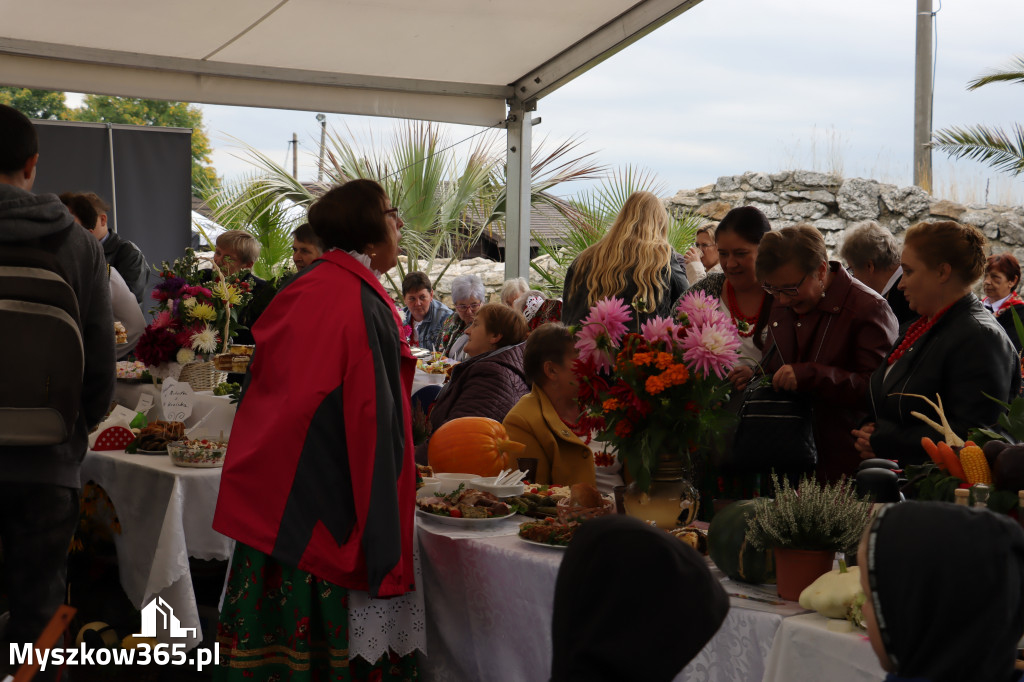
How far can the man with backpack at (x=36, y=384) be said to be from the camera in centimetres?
239

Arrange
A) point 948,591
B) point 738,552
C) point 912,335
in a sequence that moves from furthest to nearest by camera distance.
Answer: point 912,335 → point 738,552 → point 948,591

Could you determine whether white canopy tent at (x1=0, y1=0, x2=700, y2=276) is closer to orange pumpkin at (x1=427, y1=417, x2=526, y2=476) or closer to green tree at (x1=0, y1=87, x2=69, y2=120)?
orange pumpkin at (x1=427, y1=417, x2=526, y2=476)

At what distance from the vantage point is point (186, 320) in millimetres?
4000

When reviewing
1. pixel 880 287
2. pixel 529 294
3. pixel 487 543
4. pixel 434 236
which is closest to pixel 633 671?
pixel 487 543

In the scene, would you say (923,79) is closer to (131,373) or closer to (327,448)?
(131,373)

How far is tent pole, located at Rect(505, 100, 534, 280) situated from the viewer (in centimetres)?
744

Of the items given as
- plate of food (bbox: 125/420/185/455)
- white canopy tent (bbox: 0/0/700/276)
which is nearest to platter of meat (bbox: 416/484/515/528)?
plate of food (bbox: 125/420/185/455)

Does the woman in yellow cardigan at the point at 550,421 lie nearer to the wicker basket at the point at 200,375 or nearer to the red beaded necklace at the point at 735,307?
the red beaded necklace at the point at 735,307

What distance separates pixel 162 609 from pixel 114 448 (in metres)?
0.79

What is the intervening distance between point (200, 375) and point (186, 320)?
25 centimetres

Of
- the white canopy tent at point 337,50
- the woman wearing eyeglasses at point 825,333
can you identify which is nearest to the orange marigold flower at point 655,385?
the woman wearing eyeglasses at point 825,333

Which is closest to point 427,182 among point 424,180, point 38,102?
point 424,180

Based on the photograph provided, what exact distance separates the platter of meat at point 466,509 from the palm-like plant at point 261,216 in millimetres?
8552

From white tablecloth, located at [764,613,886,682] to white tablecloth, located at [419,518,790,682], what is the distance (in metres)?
0.13
